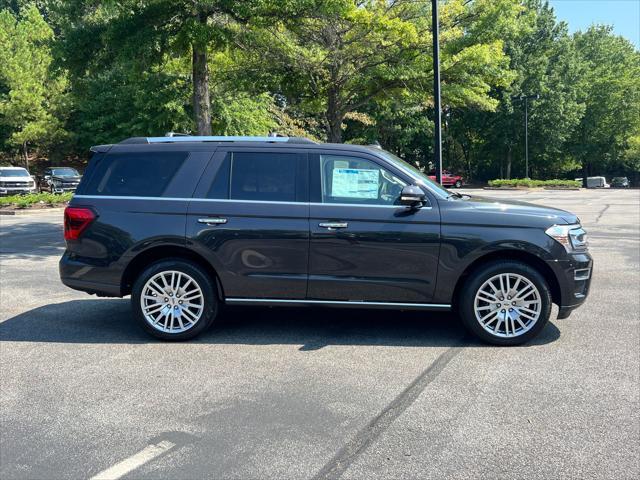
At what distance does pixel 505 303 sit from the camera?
5180 millimetres

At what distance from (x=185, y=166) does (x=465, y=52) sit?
13.6m

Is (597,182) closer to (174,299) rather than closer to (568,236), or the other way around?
(568,236)

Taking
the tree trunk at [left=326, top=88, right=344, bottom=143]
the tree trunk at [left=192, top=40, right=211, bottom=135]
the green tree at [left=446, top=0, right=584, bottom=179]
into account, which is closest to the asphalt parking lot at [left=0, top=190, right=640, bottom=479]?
the tree trunk at [left=192, top=40, right=211, bottom=135]

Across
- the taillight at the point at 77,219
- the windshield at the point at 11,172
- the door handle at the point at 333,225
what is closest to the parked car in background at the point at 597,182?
the windshield at the point at 11,172

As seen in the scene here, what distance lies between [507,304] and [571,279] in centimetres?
62

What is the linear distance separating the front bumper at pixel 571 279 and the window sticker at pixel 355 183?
1.80 meters

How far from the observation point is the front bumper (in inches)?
202

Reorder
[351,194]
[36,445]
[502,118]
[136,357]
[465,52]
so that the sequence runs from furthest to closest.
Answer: [502,118] < [465,52] < [351,194] < [136,357] < [36,445]

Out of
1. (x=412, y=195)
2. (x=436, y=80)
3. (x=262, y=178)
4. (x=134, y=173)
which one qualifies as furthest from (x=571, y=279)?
(x=436, y=80)

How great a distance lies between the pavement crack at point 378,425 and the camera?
10.1 ft

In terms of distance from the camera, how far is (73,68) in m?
14.4

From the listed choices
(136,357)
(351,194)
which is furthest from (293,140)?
(136,357)

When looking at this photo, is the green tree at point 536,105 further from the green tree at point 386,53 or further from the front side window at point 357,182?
the front side window at point 357,182

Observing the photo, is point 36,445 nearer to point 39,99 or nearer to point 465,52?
point 465,52
